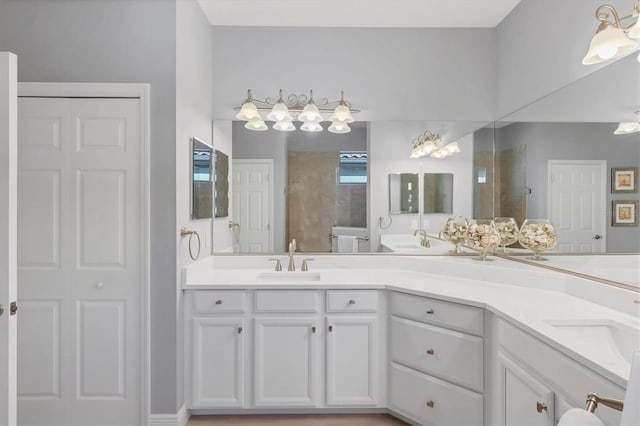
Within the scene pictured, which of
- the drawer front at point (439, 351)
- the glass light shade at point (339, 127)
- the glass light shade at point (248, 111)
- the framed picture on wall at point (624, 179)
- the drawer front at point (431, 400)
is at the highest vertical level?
the glass light shade at point (248, 111)

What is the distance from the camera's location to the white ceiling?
2734 mm

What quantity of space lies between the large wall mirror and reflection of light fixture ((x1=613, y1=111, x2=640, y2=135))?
Result: 2328 millimetres

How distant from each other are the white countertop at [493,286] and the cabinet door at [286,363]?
10.1 inches

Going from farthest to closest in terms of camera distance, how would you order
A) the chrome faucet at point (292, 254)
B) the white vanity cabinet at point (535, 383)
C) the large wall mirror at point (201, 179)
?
1. the chrome faucet at point (292, 254)
2. the large wall mirror at point (201, 179)
3. the white vanity cabinet at point (535, 383)

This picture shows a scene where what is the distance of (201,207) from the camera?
2.76 m

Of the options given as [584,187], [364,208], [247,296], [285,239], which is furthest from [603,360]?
[285,239]

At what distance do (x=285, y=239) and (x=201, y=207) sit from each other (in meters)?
0.70

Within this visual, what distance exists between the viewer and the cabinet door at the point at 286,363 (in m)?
2.46

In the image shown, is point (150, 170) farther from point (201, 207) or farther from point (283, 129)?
point (283, 129)

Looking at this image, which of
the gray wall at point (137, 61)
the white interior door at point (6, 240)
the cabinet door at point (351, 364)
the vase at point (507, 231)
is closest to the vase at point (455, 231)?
the vase at point (507, 231)

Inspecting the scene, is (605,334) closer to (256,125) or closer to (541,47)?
(541,47)

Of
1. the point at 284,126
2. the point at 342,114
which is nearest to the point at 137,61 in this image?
the point at 284,126

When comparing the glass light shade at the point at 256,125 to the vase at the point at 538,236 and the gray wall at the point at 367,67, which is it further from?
the vase at the point at 538,236

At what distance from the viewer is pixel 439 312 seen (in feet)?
7.25
